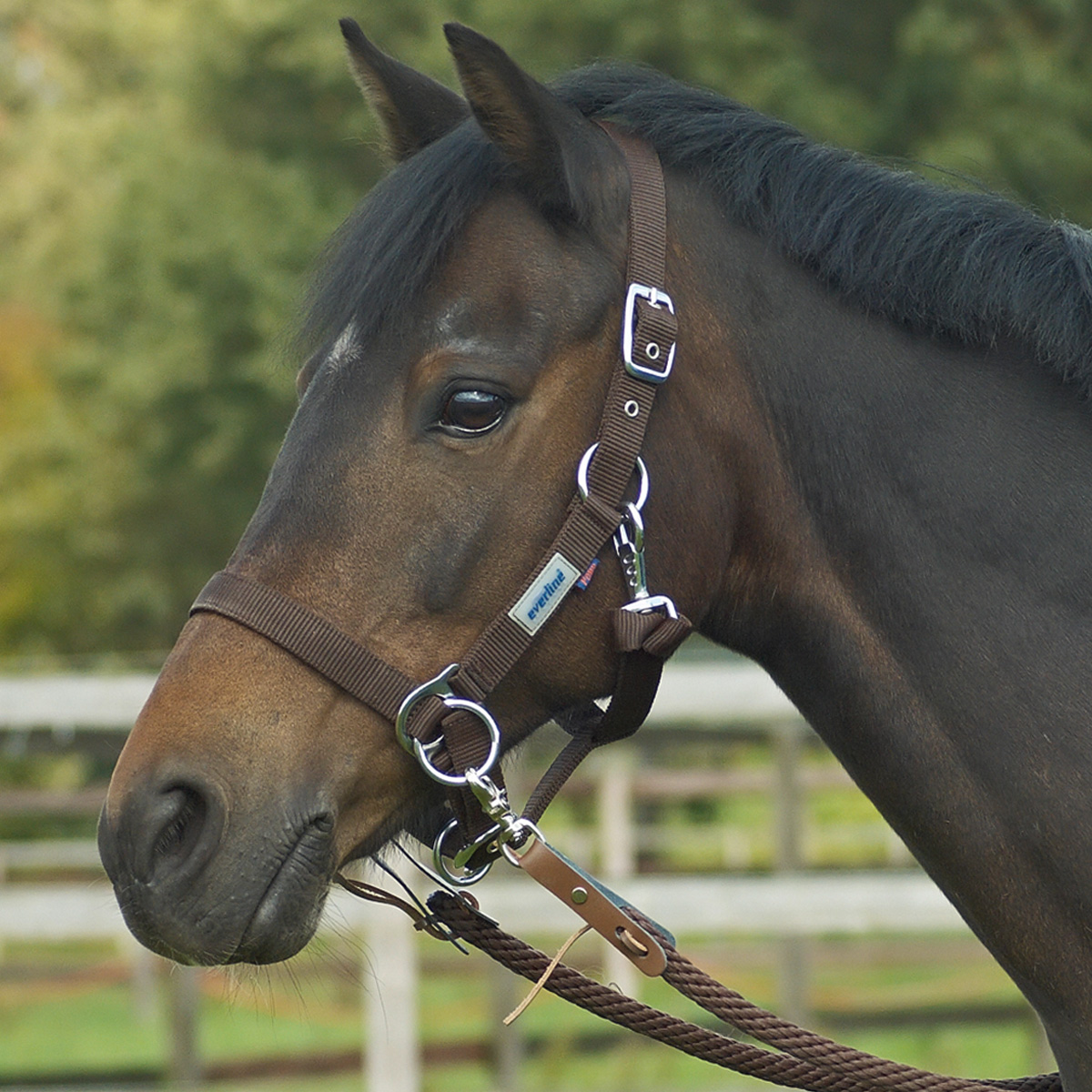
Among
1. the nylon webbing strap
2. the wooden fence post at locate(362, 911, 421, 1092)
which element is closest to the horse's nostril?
the nylon webbing strap

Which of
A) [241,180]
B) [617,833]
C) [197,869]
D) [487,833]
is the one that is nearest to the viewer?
[197,869]

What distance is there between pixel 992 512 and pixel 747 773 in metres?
8.64

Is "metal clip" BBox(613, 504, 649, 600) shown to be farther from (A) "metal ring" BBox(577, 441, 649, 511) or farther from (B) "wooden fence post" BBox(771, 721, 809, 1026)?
(B) "wooden fence post" BBox(771, 721, 809, 1026)

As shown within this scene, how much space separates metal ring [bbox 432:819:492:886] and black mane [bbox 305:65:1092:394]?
0.78 metres

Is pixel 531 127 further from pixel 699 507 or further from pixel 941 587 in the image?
pixel 941 587

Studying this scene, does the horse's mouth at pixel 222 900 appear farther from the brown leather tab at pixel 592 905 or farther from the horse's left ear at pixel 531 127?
the horse's left ear at pixel 531 127

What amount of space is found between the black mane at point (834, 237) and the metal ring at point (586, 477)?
352 mm

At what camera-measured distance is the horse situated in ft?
6.63

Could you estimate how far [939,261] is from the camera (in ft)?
7.13

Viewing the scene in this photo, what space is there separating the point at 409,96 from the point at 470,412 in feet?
2.18

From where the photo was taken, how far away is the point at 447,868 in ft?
7.38

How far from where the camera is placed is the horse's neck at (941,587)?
206cm

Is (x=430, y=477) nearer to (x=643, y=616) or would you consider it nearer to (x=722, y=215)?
(x=643, y=616)

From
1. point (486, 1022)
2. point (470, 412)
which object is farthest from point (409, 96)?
point (486, 1022)
